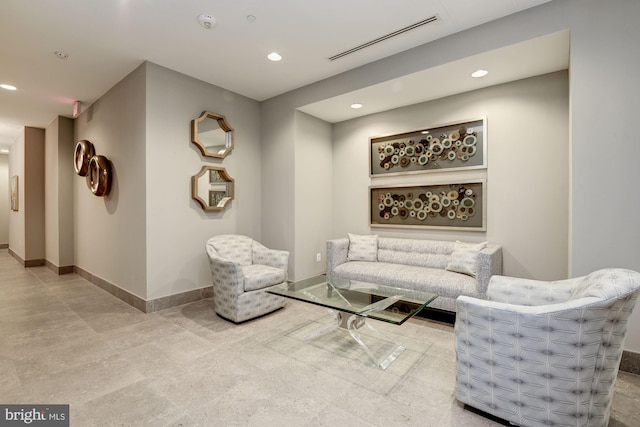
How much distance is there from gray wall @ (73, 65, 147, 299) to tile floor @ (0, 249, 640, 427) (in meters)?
0.71

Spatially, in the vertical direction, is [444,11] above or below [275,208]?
above

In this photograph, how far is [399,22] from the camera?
270 centimetres

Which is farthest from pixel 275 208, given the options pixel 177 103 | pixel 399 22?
pixel 399 22

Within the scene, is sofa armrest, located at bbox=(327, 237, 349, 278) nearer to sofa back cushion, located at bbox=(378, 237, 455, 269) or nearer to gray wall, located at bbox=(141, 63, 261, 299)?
sofa back cushion, located at bbox=(378, 237, 455, 269)

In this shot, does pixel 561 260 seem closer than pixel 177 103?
Yes

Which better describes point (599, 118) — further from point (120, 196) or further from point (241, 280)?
point (120, 196)

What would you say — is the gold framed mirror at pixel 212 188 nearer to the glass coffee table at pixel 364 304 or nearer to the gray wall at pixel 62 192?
the glass coffee table at pixel 364 304

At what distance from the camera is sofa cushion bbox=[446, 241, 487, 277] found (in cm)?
317

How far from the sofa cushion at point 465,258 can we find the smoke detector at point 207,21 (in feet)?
11.0

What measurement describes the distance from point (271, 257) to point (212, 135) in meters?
1.85

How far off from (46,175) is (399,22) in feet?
23.1

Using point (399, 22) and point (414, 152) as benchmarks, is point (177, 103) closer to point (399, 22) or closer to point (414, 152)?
point (399, 22)

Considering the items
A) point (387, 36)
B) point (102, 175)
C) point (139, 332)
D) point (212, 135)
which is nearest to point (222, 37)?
point (212, 135)

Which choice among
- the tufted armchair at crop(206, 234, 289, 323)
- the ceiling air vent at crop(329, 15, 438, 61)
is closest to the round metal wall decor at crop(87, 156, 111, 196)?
the tufted armchair at crop(206, 234, 289, 323)
